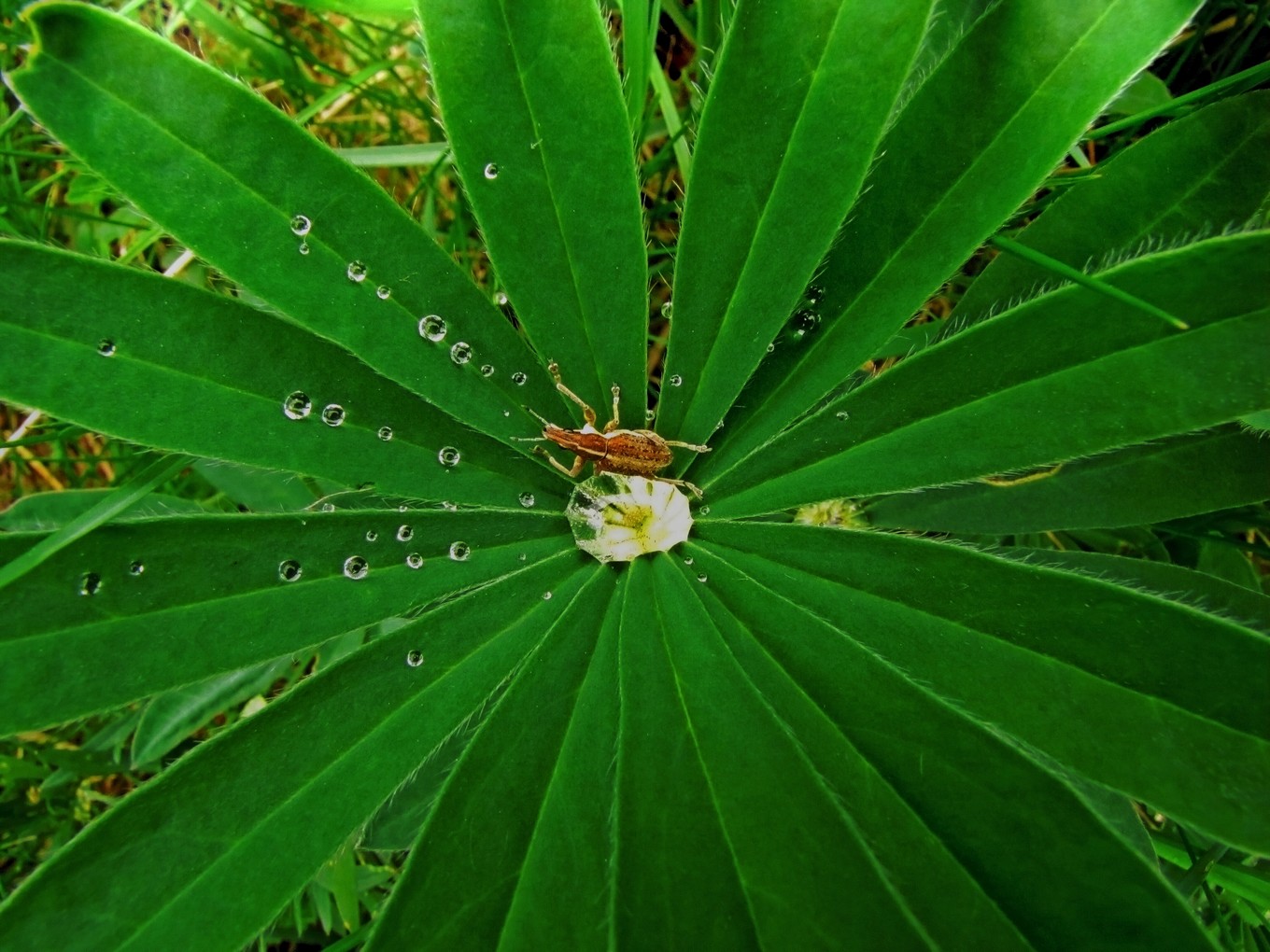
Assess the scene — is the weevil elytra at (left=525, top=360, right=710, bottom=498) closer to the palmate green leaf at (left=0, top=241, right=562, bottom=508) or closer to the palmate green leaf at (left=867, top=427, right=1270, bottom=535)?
the palmate green leaf at (left=0, top=241, right=562, bottom=508)

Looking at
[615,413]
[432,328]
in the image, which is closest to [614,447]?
[615,413]

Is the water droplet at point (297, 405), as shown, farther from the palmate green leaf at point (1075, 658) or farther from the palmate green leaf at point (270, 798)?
the palmate green leaf at point (1075, 658)

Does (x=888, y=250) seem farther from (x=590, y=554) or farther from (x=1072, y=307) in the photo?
(x=590, y=554)

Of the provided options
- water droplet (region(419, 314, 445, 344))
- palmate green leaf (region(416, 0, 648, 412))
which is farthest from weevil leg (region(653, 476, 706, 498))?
water droplet (region(419, 314, 445, 344))

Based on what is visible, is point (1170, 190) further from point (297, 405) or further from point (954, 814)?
point (297, 405)

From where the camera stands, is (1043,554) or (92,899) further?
(1043,554)

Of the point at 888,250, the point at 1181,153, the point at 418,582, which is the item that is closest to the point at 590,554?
the point at 418,582
